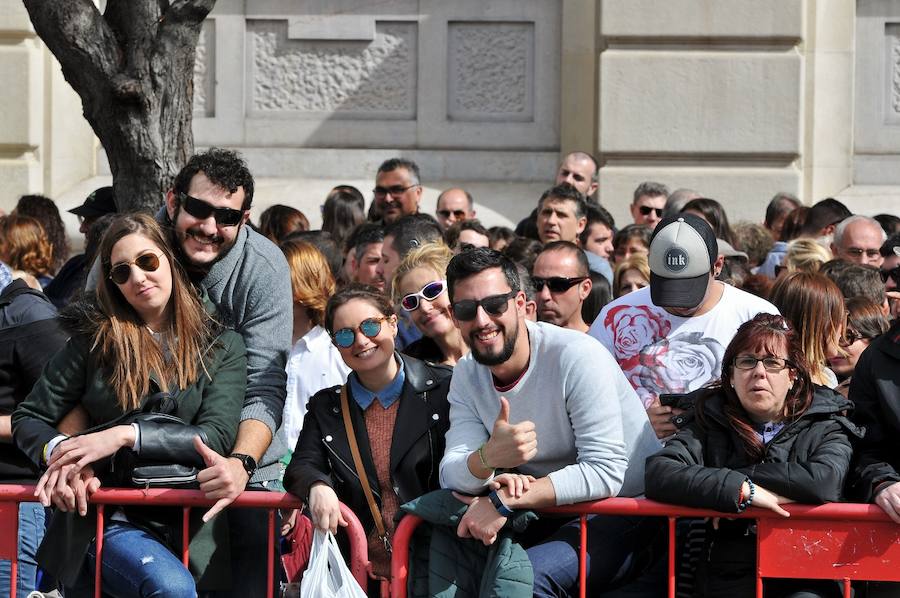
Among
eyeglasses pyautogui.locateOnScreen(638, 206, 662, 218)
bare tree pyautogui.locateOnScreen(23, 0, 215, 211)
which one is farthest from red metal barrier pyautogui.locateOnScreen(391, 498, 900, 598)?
eyeglasses pyautogui.locateOnScreen(638, 206, 662, 218)

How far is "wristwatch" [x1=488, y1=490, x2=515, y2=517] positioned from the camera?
4961 mm

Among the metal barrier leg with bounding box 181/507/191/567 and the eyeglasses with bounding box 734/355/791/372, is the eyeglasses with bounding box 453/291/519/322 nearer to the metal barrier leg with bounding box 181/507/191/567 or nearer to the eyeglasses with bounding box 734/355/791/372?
the eyeglasses with bounding box 734/355/791/372

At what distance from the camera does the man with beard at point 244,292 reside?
5426 millimetres

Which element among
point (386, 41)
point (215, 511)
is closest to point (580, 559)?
point (215, 511)

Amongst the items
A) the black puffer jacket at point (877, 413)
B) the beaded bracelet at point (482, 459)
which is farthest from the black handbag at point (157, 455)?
the black puffer jacket at point (877, 413)

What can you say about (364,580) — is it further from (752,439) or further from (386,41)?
(386,41)

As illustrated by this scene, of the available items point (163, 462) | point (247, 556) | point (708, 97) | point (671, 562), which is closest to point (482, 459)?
point (671, 562)

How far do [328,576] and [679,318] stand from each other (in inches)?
72.0

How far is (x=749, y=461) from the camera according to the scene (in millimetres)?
5070

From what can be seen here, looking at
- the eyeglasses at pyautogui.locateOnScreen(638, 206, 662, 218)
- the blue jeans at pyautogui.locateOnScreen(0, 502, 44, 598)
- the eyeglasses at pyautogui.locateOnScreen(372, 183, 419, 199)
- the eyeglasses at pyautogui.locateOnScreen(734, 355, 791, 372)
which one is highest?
the eyeglasses at pyautogui.locateOnScreen(372, 183, 419, 199)

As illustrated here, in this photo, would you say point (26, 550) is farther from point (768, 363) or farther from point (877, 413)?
point (877, 413)

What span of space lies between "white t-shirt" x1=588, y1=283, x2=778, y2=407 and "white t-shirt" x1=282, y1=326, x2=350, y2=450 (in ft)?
4.67

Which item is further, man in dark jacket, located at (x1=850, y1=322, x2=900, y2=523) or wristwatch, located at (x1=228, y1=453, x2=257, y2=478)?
wristwatch, located at (x1=228, y1=453, x2=257, y2=478)

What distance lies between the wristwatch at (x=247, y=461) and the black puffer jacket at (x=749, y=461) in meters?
1.39
